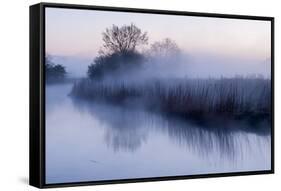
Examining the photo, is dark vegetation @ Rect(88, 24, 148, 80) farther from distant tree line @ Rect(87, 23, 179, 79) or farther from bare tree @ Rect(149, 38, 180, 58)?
bare tree @ Rect(149, 38, 180, 58)

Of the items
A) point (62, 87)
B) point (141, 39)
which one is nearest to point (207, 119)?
point (141, 39)

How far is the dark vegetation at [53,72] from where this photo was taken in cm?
704

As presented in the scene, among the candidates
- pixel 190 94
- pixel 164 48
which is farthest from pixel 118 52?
pixel 190 94

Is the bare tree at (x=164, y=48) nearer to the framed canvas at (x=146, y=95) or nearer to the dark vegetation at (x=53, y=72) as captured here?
the framed canvas at (x=146, y=95)

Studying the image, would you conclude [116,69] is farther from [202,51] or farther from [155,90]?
[202,51]

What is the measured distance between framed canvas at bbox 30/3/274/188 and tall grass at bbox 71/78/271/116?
10 mm

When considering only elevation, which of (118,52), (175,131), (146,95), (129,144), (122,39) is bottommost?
(129,144)

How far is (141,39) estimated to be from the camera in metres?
7.46

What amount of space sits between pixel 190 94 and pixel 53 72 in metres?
1.44

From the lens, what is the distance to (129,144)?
7422 millimetres

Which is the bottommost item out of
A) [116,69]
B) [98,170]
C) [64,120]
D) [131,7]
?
[98,170]

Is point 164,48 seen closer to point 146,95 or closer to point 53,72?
point 146,95

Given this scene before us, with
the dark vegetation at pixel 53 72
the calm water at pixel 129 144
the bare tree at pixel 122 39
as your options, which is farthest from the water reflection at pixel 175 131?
the bare tree at pixel 122 39

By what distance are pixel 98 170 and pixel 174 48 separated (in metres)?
1.40
